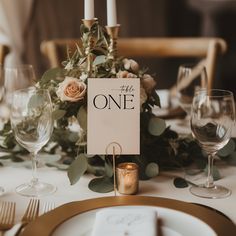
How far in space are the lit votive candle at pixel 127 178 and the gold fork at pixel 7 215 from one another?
0.23 m

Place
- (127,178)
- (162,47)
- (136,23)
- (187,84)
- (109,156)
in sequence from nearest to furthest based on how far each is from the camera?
(127,178) < (109,156) < (187,84) < (162,47) < (136,23)

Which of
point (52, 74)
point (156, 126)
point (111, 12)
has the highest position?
point (111, 12)

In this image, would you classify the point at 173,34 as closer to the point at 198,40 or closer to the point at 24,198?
the point at 198,40

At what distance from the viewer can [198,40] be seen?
2.19m

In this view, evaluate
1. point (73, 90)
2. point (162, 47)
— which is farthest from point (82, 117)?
point (162, 47)

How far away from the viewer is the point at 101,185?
3.63 feet

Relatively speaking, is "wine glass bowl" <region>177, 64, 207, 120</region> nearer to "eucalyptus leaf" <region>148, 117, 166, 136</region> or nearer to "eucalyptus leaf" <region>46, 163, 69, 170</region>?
"eucalyptus leaf" <region>148, 117, 166, 136</region>

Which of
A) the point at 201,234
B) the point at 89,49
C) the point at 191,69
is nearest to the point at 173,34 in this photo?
the point at 191,69

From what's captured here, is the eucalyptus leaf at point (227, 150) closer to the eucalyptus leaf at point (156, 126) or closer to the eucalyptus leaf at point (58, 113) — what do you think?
the eucalyptus leaf at point (156, 126)

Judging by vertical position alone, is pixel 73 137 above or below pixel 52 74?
below

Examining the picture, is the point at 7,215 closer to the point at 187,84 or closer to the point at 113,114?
the point at 113,114

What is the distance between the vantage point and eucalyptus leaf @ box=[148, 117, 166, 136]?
46.1 inches

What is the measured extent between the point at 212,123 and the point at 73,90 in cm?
32

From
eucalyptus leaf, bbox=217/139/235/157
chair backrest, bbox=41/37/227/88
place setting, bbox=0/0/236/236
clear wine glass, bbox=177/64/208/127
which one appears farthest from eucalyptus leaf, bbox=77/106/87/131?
chair backrest, bbox=41/37/227/88
